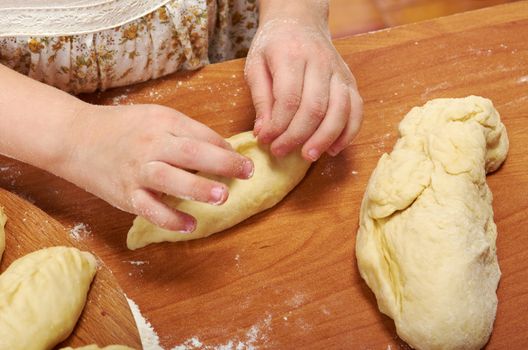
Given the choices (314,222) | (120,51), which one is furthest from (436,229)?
(120,51)

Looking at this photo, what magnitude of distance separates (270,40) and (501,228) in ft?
1.60

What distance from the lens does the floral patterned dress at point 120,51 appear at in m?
1.12

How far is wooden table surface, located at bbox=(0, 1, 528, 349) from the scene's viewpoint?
0.93 m

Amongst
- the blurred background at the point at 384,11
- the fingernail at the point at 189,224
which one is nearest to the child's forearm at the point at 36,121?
the fingernail at the point at 189,224

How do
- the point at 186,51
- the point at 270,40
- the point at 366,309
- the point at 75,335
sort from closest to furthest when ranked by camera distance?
the point at 75,335 → the point at 366,309 → the point at 270,40 → the point at 186,51

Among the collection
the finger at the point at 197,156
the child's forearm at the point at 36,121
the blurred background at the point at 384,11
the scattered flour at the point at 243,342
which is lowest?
the blurred background at the point at 384,11

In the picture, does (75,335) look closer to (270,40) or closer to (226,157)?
(226,157)

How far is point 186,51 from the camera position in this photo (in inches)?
47.5

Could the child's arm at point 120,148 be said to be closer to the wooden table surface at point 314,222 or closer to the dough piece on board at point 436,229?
the wooden table surface at point 314,222

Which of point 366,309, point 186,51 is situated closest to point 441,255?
→ point 366,309

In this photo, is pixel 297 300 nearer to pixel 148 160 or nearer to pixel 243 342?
pixel 243 342

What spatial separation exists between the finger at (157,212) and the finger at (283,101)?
21 cm

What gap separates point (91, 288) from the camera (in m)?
0.85

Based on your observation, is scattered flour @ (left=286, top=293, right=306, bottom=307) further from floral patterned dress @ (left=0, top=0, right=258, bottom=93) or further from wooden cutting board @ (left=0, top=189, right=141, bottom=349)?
floral patterned dress @ (left=0, top=0, right=258, bottom=93)
